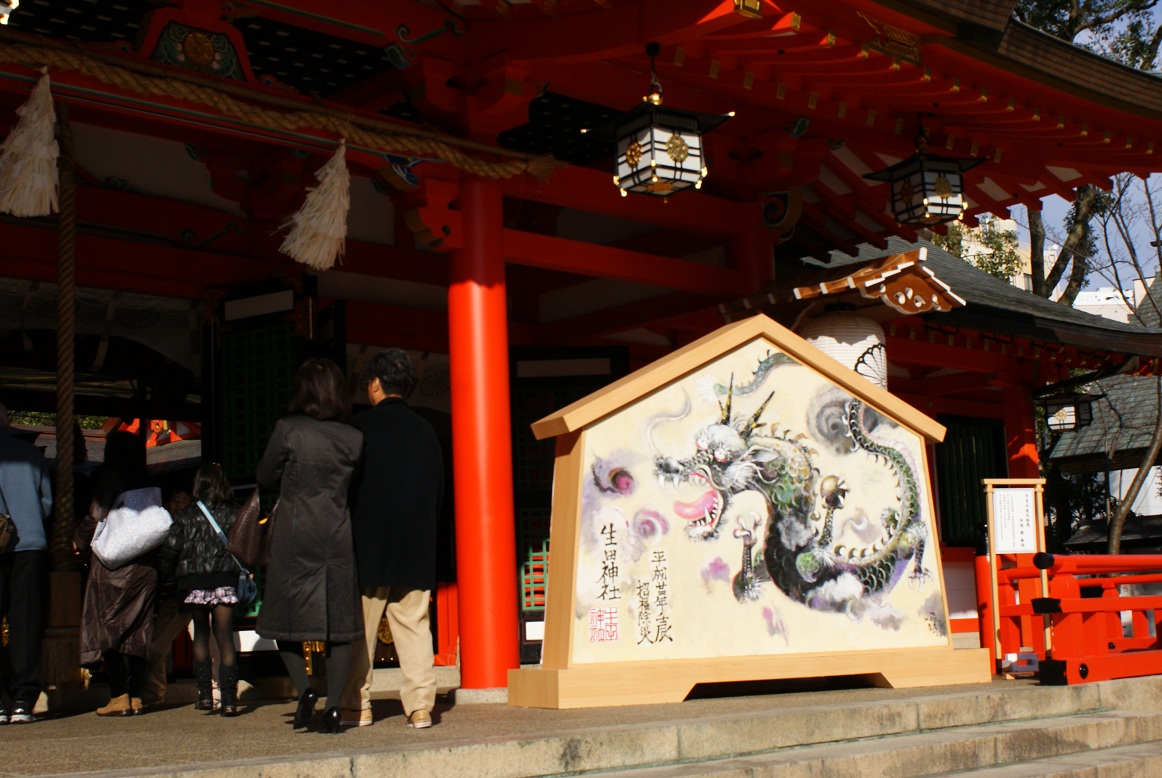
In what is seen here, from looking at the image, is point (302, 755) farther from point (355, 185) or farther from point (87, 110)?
point (355, 185)

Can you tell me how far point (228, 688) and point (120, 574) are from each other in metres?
0.75

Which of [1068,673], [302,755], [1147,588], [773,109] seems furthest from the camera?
[1147,588]

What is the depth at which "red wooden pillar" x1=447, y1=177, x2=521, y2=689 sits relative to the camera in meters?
6.64

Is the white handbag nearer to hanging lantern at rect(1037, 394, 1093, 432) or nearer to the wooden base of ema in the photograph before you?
the wooden base of ema

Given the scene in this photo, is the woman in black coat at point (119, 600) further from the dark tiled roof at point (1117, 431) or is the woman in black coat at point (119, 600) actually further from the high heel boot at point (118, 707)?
the dark tiled roof at point (1117, 431)

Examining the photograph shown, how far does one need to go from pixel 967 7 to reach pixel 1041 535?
3.00m

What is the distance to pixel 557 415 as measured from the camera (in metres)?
5.71

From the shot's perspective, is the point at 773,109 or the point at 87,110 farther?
the point at 773,109

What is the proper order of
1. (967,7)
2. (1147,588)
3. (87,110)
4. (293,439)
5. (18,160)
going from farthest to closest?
(1147,588) → (87,110) → (967,7) → (18,160) → (293,439)

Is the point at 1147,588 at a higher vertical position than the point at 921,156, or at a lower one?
lower

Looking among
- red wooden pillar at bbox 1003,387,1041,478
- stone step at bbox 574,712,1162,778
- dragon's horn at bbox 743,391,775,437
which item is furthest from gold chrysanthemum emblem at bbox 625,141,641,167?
red wooden pillar at bbox 1003,387,1041,478

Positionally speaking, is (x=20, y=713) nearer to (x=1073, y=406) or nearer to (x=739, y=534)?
(x=739, y=534)

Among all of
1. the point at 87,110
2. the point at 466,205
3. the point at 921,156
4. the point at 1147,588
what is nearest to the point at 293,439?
the point at 466,205

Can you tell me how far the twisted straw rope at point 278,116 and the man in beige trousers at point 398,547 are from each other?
6.37 feet
